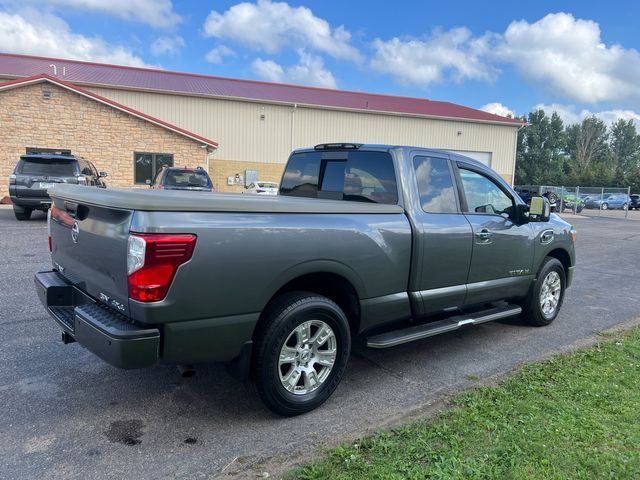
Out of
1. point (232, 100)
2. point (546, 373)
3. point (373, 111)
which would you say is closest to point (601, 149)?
point (373, 111)

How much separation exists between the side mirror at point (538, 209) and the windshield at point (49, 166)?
11124 millimetres

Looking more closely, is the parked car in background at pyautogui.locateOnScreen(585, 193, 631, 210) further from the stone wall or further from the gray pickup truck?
the gray pickup truck

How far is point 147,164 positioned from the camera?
72.9 feet

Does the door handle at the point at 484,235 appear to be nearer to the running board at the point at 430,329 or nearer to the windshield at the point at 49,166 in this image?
the running board at the point at 430,329

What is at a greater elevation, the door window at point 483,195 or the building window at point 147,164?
the building window at point 147,164

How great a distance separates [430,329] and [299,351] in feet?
4.46

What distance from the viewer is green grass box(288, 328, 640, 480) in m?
2.76

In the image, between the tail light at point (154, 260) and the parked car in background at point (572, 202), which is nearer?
the tail light at point (154, 260)

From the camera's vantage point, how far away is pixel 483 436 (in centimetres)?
313

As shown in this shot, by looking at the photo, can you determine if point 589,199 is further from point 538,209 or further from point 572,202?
point 538,209

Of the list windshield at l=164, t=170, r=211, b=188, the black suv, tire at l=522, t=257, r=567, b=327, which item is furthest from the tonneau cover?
windshield at l=164, t=170, r=211, b=188

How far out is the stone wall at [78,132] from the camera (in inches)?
778

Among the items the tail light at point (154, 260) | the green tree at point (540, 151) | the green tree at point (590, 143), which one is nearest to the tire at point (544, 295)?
the tail light at point (154, 260)

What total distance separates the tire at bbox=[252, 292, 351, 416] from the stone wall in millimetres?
20487
